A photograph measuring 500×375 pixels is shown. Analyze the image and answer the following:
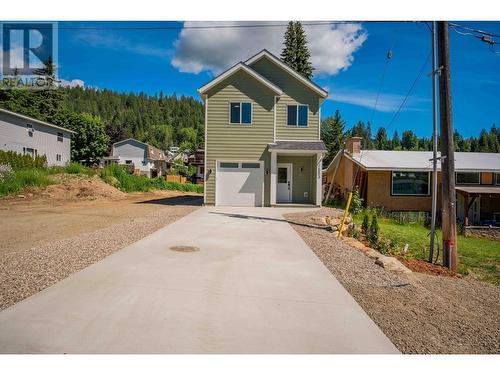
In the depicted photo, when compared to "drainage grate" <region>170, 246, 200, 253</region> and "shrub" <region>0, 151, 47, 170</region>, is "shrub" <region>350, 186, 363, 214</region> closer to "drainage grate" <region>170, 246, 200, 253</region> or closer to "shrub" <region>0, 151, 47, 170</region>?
"drainage grate" <region>170, 246, 200, 253</region>

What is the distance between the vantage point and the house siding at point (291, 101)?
16734 millimetres

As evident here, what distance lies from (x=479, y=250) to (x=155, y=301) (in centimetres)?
1270

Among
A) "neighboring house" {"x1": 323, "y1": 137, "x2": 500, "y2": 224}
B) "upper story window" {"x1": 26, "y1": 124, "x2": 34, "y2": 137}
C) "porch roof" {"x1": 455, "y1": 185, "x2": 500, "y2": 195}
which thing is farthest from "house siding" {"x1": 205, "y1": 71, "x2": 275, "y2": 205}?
"upper story window" {"x1": 26, "y1": 124, "x2": 34, "y2": 137}

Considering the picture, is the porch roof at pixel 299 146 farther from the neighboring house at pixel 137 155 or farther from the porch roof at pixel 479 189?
the neighboring house at pixel 137 155

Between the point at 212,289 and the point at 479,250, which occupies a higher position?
the point at 212,289

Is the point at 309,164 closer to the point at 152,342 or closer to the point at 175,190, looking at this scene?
the point at 152,342

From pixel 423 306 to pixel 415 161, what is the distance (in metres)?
18.3

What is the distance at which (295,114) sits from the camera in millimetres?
16859

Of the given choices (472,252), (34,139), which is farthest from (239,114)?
(34,139)

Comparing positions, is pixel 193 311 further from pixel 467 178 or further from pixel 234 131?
pixel 467 178

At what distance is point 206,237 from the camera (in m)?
7.88

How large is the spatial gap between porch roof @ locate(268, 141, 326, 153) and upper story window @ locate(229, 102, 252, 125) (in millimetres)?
1766
